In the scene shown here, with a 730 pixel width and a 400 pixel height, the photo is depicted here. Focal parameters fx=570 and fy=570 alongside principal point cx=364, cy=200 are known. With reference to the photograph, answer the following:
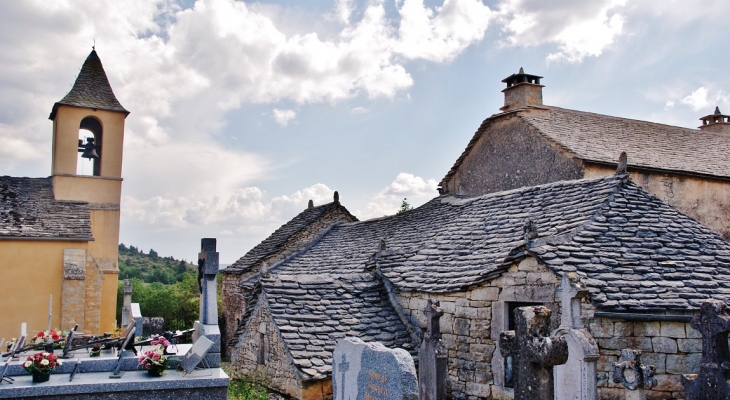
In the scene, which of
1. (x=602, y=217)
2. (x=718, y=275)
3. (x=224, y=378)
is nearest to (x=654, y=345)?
(x=718, y=275)

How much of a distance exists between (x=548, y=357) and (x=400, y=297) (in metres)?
7.55

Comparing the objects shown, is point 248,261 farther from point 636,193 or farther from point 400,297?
point 636,193

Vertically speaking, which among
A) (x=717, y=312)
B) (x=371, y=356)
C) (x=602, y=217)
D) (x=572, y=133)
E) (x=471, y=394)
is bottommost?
(x=471, y=394)

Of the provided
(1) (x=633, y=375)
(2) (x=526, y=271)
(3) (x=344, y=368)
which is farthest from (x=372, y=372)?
(2) (x=526, y=271)

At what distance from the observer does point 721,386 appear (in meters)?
4.59

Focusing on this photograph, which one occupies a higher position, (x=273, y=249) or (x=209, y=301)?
(x=273, y=249)

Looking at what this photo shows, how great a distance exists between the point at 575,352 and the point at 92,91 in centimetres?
2118

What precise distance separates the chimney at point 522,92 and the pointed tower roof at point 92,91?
14487 mm

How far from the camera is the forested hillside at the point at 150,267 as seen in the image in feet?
226

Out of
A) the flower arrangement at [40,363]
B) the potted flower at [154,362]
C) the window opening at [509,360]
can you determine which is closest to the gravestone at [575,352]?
the window opening at [509,360]

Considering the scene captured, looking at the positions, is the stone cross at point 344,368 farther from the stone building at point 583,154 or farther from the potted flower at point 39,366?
the stone building at point 583,154

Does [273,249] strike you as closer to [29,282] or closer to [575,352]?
[29,282]

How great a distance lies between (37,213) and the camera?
19125 millimetres

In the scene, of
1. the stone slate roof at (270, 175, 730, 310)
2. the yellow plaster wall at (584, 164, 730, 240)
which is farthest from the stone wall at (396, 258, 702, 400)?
the yellow plaster wall at (584, 164, 730, 240)
